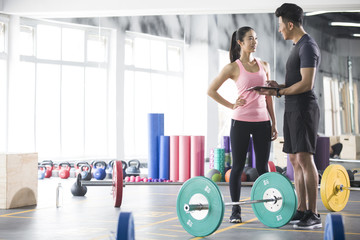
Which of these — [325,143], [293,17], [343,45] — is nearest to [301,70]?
[293,17]

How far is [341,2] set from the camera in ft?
21.7

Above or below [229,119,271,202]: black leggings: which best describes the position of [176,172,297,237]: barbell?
below

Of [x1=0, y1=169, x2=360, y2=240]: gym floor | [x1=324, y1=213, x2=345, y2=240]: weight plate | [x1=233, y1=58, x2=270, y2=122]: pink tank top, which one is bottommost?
[x1=0, y1=169, x2=360, y2=240]: gym floor

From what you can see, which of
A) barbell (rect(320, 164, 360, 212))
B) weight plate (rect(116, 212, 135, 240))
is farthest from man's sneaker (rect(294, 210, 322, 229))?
weight plate (rect(116, 212, 135, 240))

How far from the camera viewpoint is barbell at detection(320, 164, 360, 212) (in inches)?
147

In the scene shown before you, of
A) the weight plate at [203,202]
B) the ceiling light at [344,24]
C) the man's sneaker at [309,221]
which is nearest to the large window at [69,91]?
the ceiling light at [344,24]

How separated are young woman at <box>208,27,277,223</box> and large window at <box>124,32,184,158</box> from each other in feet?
17.6

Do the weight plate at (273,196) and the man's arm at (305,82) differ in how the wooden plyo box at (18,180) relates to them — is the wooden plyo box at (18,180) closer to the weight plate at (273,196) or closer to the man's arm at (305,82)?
the weight plate at (273,196)

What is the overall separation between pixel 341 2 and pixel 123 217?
5481 mm

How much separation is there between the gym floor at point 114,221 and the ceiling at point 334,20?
315 cm

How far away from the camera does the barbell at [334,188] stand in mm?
3740

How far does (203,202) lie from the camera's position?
9.75 feet

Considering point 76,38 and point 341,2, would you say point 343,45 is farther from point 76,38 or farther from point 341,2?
point 76,38

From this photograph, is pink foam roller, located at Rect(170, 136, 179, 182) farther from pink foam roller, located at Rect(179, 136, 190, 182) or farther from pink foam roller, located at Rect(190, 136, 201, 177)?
pink foam roller, located at Rect(190, 136, 201, 177)
